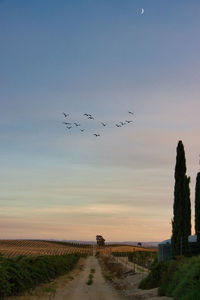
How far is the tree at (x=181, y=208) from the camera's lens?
115 feet

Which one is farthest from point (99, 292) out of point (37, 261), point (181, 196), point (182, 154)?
point (182, 154)

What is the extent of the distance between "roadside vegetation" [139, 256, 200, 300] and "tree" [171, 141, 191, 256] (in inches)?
241

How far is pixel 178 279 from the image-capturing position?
2278 cm

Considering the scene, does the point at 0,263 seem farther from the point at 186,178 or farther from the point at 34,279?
the point at 186,178

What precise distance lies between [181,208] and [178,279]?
13.5m

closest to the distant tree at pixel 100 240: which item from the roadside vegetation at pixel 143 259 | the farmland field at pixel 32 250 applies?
the farmland field at pixel 32 250

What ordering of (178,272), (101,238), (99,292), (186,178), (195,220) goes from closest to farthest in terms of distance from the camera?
(178,272) < (99,292) < (186,178) < (195,220) < (101,238)

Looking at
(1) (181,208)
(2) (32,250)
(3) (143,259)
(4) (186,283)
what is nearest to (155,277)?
(1) (181,208)

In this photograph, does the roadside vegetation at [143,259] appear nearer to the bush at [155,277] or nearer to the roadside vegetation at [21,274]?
the roadside vegetation at [21,274]

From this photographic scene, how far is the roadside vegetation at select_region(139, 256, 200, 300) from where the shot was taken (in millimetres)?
18797

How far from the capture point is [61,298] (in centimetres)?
2581

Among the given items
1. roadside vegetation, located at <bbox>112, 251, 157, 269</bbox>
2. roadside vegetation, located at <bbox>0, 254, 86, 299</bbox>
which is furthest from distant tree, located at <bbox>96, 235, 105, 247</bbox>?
roadside vegetation, located at <bbox>0, 254, 86, 299</bbox>

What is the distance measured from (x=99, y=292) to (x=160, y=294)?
6.79 meters

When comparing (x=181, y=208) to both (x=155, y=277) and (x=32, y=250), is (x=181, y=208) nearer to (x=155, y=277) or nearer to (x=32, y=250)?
(x=155, y=277)
